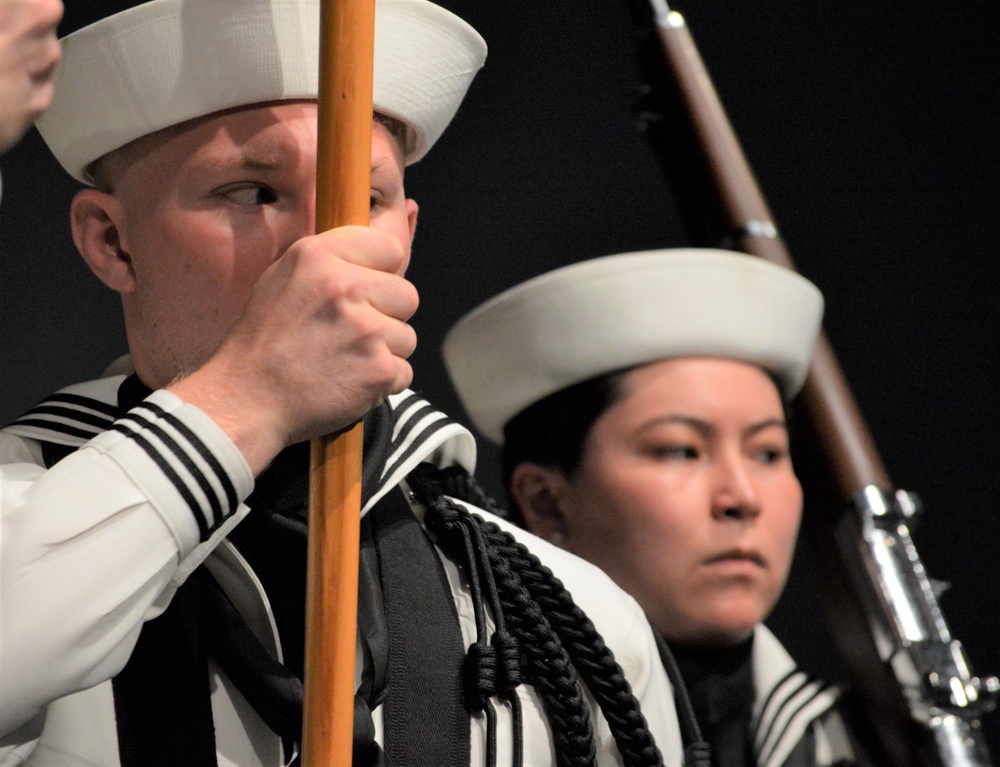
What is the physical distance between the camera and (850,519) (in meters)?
1.39

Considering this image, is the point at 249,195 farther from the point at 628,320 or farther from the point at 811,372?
the point at 811,372

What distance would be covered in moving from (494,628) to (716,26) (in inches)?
44.5

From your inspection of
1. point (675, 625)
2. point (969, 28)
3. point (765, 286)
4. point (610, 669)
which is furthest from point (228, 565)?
point (969, 28)

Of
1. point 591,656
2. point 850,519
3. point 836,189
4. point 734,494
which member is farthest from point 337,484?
point 836,189

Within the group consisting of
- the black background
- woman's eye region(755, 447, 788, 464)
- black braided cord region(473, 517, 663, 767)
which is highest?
the black background

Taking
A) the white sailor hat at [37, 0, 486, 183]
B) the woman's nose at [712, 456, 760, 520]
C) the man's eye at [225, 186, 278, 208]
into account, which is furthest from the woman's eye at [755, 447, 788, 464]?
the man's eye at [225, 186, 278, 208]

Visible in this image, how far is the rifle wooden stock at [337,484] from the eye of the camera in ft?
2.29

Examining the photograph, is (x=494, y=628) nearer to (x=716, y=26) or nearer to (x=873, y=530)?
(x=873, y=530)

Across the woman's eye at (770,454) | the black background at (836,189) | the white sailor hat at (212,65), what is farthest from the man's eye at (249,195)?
the black background at (836,189)

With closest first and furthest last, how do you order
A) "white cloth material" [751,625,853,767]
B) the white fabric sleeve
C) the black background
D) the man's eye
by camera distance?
the white fabric sleeve < the man's eye < "white cloth material" [751,625,853,767] < the black background

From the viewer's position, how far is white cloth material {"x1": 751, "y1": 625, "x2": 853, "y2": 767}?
1216 mm

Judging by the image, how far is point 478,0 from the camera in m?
1.58

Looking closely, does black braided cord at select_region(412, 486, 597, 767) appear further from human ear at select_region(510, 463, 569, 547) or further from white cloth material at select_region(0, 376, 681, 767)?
human ear at select_region(510, 463, 569, 547)

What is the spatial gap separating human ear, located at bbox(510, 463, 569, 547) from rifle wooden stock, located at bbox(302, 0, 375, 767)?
0.60m
